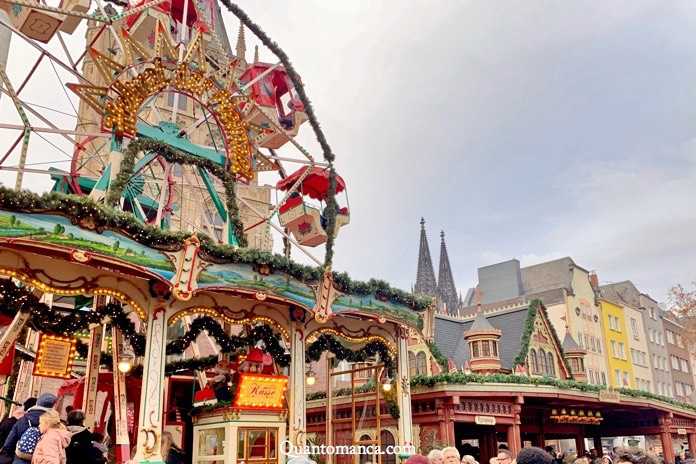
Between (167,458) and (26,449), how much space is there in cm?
243

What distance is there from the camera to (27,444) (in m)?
7.80

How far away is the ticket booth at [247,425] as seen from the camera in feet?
47.4

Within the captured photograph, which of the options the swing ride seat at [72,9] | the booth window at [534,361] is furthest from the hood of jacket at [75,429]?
the booth window at [534,361]

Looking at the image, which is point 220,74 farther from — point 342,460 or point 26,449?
point 342,460

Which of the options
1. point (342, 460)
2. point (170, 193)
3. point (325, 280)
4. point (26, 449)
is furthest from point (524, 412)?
point (26, 449)

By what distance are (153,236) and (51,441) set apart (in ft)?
18.8

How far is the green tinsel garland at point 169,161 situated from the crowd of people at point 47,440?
6.15 meters

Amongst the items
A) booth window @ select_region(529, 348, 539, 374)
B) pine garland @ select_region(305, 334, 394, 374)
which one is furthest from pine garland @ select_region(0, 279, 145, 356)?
booth window @ select_region(529, 348, 539, 374)

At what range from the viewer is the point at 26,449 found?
779 cm

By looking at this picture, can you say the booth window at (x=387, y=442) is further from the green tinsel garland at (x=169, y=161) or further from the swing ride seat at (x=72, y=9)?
the swing ride seat at (x=72, y=9)

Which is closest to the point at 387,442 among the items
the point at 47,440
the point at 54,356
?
the point at 54,356

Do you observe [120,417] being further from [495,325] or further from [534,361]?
[495,325]

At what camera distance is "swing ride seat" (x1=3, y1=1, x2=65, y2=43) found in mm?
14383

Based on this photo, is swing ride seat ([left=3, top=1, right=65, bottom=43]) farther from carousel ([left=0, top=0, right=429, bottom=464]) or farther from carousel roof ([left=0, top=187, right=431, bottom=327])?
carousel roof ([left=0, top=187, right=431, bottom=327])
